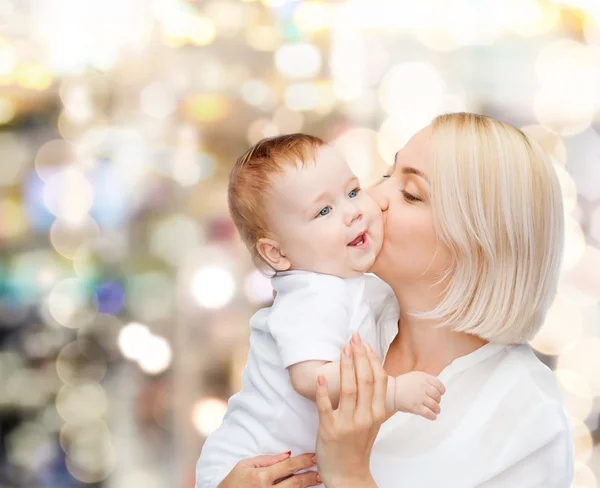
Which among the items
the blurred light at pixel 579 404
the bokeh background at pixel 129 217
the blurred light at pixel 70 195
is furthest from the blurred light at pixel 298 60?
the blurred light at pixel 579 404

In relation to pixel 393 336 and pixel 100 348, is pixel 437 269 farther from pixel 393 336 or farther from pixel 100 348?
pixel 100 348

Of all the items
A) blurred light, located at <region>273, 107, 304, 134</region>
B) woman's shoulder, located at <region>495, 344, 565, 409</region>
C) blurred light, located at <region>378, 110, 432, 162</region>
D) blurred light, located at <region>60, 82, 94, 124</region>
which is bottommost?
woman's shoulder, located at <region>495, 344, 565, 409</region>

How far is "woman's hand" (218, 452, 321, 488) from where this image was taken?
1.02 meters

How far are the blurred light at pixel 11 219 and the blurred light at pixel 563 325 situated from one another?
2022mm

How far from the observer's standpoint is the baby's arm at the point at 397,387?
0.89 m

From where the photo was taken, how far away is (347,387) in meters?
0.92

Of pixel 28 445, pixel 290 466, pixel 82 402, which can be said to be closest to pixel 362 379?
pixel 290 466

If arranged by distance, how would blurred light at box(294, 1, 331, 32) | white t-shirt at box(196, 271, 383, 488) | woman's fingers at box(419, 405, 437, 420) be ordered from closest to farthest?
woman's fingers at box(419, 405, 437, 420) < white t-shirt at box(196, 271, 383, 488) < blurred light at box(294, 1, 331, 32)

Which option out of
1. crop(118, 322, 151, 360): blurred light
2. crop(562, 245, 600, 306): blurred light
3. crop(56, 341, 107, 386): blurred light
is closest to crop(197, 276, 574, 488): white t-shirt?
crop(562, 245, 600, 306): blurred light

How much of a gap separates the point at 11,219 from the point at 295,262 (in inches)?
81.1


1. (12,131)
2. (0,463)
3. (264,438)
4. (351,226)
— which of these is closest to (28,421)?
(0,463)

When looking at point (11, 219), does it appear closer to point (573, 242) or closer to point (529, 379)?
point (573, 242)

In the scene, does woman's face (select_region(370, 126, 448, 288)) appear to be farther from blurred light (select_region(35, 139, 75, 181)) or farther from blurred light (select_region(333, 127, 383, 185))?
blurred light (select_region(35, 139, 75, 181))

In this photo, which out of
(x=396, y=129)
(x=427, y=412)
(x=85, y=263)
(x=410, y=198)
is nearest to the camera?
(x=427, y=412)
